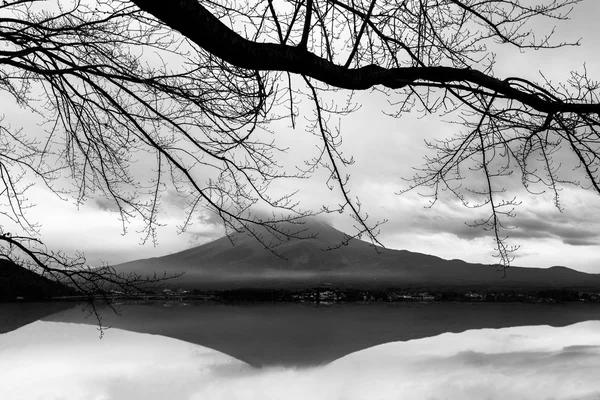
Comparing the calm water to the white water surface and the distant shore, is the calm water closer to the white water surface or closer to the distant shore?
the white water surface

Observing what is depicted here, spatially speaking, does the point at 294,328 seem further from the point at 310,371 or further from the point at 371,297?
the point at 371,297

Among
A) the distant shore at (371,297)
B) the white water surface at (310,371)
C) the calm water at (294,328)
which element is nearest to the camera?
the white water surface at (310,371)

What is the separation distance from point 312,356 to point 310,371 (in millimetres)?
3552

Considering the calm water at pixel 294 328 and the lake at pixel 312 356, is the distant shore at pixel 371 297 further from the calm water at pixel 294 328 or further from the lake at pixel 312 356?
the lake at pixel 312 356

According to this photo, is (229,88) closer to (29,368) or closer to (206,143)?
(206,143)

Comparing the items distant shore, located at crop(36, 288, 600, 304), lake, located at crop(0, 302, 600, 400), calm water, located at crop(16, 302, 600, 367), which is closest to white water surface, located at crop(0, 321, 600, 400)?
lake, located at crop(0, 302, 600, 400)

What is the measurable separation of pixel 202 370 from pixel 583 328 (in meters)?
36.2

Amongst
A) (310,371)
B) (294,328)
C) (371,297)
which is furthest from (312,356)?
(371,297)

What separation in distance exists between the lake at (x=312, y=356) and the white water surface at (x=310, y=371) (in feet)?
0.24

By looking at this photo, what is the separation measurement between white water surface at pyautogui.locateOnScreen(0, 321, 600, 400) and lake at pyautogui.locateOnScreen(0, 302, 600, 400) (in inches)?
2.9

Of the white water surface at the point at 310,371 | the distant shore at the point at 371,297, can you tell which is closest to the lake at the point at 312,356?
the white water surface at the point at 310,371

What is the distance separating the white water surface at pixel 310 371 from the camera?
22.1m

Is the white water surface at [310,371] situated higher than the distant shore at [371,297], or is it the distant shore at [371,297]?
the distant shore at [371,297]

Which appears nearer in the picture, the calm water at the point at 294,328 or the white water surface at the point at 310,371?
the white water surface at the point at 310,371
